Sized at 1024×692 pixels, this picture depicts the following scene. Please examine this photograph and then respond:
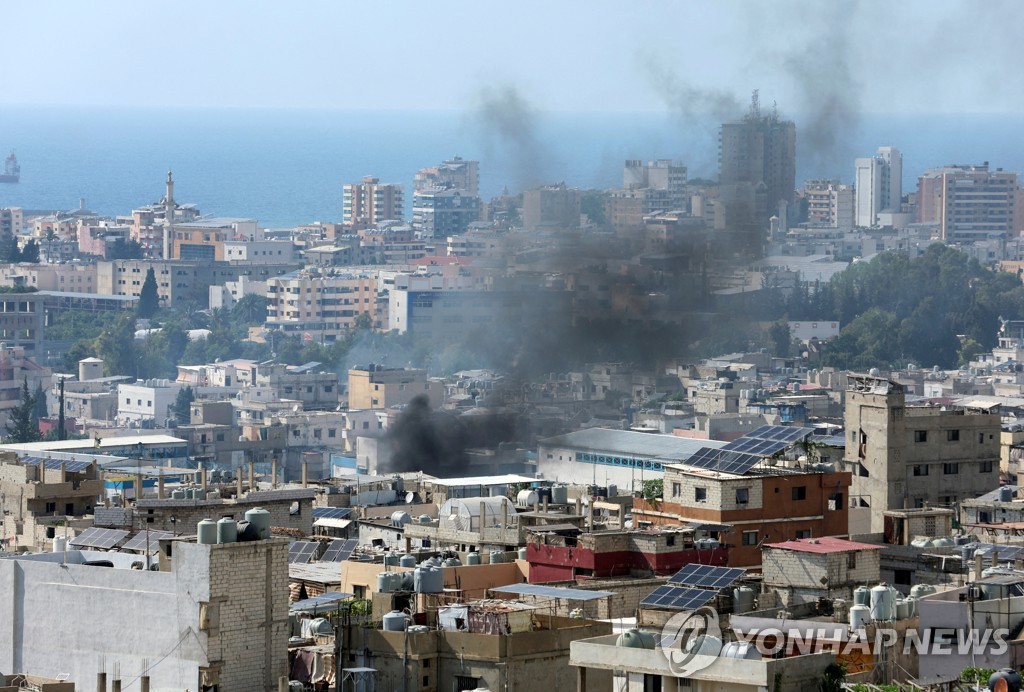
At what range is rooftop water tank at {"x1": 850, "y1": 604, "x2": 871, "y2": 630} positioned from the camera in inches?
710

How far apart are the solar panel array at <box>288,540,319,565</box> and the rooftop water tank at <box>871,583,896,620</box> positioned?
31.5ft

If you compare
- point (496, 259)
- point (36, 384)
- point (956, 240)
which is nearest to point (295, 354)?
point (496, 259)

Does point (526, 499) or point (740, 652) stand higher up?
point (740, 652)

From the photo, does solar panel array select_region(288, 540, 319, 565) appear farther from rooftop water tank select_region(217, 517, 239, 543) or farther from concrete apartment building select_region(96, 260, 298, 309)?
concrete apartment building select_region(96, 260, 298, 309)

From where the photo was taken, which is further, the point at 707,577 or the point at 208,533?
the point at 707,577

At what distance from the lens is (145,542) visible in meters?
23.4

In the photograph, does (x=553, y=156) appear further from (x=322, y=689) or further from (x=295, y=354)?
(x=322, y=689)

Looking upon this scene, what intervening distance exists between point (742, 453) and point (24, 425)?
133ft

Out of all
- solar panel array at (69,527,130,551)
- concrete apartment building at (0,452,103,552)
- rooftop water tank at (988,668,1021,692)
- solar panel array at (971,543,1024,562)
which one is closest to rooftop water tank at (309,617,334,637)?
solar panel array at (69,527,130,551)

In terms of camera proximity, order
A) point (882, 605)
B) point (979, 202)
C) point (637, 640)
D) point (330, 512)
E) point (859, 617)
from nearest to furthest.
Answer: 1. point (637, 640)
2. point (859, 617)
3. point (882, 605)
4. point (330, 512)
5. point (979, 202)

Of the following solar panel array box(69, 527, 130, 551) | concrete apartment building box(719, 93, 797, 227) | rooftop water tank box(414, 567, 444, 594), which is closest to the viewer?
rooftop water tank box(414, 567, 444, 594)

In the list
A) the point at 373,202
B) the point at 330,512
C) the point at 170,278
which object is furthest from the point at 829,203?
the point at 330,512

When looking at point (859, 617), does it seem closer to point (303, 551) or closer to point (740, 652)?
point (740, 652)

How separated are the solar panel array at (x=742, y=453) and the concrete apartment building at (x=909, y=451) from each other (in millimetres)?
5969
